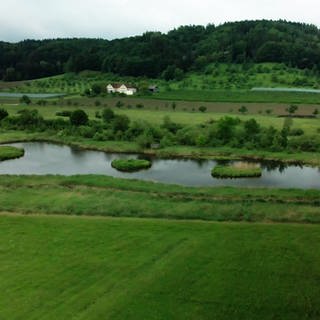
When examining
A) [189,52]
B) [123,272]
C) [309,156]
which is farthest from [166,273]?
[189,52]

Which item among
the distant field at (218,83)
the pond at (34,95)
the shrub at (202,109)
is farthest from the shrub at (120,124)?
the pond at (34,95)

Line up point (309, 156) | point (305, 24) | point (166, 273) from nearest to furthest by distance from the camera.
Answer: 1. point (166, 273)
2. point (309, 156)
3. point (305, 24)

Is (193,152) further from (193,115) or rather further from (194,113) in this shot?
(194,113)

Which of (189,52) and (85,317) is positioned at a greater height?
(189,52)

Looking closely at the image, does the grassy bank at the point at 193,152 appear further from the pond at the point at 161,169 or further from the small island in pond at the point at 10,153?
the small island in pond at the point at 10,153

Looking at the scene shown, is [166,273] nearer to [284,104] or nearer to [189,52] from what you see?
[284,104]

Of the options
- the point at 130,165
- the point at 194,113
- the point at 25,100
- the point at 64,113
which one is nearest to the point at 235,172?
the point at 130,165
